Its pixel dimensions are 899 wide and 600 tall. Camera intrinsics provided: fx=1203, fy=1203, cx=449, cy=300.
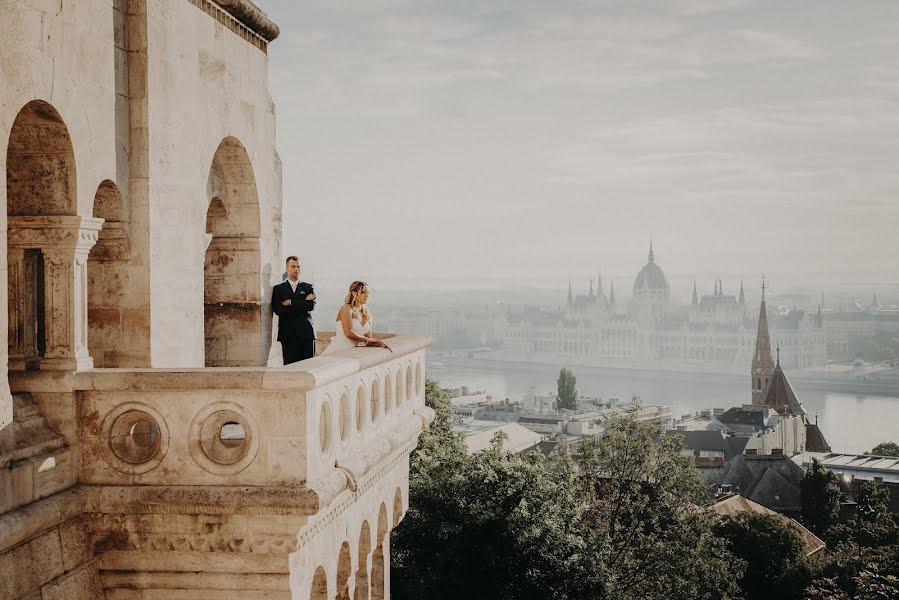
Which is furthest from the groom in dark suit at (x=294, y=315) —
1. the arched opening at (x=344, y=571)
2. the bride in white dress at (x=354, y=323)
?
the arched opening at (x=344, y=571)

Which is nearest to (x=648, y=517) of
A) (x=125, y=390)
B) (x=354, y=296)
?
(x=354, y=296)

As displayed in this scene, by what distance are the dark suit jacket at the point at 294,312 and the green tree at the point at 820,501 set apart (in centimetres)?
5062

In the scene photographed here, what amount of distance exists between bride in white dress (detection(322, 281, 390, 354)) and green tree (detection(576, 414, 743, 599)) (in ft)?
51.5

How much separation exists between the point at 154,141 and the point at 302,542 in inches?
105

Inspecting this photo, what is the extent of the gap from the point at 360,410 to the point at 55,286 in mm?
1992

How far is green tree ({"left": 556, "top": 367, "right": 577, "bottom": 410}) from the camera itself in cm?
14000

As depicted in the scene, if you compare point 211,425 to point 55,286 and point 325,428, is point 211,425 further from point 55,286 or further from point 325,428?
point 55,286

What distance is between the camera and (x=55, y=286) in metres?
6.31

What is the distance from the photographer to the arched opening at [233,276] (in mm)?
9461

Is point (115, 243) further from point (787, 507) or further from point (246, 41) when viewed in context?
point (787, 507)

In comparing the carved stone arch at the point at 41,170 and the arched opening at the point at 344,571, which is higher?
the carved stone arch at the point at 41,170

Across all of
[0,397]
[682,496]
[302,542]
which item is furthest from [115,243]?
[682,496]

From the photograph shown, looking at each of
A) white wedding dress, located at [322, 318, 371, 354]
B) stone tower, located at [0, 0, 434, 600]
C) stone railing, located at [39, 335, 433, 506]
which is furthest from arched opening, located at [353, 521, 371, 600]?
stone railing, located at [39, 335, 433, 506]

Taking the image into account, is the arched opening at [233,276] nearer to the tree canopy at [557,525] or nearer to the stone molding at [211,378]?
the stone molding at [211,378]
